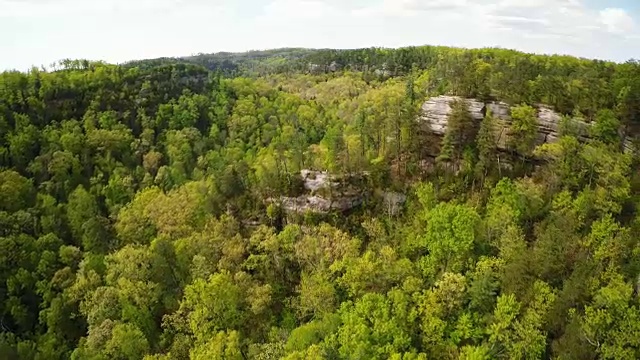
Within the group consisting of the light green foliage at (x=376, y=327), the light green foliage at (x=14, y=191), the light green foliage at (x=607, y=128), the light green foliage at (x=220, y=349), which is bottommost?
the light green foliage at (x=220, y=349)

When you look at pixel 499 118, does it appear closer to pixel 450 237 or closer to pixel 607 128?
pixel 607 128

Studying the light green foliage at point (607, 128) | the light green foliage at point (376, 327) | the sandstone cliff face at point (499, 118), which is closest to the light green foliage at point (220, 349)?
the light green foliage at point (376, 327)

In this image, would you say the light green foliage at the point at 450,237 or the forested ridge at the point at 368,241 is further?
the light green foliage at the point at 450,237

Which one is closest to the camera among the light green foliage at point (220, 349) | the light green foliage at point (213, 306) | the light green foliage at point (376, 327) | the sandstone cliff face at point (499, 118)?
the light green foliage at point (376, 327)

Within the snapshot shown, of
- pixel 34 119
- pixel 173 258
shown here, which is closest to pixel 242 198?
pixel 173 258

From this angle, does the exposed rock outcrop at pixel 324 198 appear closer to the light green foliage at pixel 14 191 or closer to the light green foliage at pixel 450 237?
the light green foliage at pixel 450 237

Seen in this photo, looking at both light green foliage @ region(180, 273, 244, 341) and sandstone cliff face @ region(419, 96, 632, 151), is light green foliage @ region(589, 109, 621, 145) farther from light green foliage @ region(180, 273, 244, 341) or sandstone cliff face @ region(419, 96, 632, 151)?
light green foliage @ region(180, 273, 244, 341)
